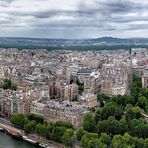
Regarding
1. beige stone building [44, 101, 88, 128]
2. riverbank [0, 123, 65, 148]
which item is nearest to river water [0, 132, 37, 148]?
riverbank [0, 123, 65, 148]

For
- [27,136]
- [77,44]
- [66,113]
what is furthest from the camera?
[77,44]

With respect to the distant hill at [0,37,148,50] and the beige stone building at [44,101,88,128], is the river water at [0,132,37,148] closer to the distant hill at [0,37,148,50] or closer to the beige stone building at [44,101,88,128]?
the beige stone building at [44,101,88,128]

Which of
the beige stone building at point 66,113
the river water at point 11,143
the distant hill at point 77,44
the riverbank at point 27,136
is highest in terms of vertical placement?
the distant hill at point 77,44

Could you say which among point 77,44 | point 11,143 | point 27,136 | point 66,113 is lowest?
point 11,143

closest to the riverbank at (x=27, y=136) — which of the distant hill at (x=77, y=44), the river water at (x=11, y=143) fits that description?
the river water at (x=11, y=143)

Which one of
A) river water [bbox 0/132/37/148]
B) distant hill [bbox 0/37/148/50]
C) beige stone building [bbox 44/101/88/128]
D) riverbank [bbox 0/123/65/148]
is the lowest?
river water [bbox 0/132/37/148]

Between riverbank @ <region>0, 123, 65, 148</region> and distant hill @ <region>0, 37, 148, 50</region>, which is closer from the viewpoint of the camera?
riverbank @ <region>0, 123, 65, 148</region>

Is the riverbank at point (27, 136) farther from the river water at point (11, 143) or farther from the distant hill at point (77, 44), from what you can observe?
the distant hill at point (77, 44)

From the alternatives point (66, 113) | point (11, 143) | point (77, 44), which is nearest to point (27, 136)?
point (11, 143)

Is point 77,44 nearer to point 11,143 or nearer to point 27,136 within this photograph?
point 27,136

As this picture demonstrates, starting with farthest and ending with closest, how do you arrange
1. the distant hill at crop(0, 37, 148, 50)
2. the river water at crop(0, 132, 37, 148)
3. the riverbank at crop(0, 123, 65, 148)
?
the distant hill at crop(0, 37, 148, 50)
the river water at crop(0, 132, 37, 148)
the riverbank at crop(0, 123, 65, 148)

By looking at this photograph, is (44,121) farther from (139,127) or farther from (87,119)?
(139,127)
